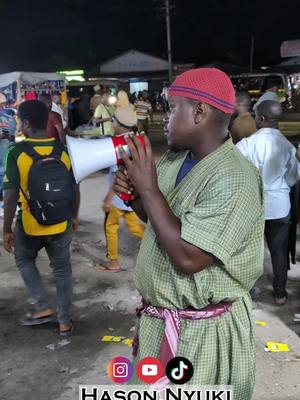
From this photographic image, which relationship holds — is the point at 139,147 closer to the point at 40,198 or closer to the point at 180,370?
the point at 180,370

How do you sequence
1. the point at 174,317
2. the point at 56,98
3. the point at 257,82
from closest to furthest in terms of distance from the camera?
the point at 174,317, the point at 56,98, the point at 257,82

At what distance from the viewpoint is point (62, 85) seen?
520 inches

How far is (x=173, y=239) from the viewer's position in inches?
57.1

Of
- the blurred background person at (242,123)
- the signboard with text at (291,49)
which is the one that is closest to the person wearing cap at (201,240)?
the blurred background person at (242,123)

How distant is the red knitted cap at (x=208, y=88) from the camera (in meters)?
1.52

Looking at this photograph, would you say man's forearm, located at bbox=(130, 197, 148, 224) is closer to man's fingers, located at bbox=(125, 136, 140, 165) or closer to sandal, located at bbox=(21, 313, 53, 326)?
man's fingers, located at bbox=(125, 136, 140, 165)

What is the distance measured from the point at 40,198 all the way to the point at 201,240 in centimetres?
215

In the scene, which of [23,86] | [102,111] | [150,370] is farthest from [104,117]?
[150,370]

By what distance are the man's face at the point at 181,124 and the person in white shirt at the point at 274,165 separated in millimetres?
2165

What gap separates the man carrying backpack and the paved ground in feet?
0.91

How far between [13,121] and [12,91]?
3.53m

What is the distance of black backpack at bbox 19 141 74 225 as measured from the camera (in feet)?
11.0

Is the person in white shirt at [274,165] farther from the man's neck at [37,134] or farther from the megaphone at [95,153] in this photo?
the megaphone at [95,153]

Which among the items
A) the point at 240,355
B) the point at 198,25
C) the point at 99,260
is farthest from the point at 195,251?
the point at 198,25
